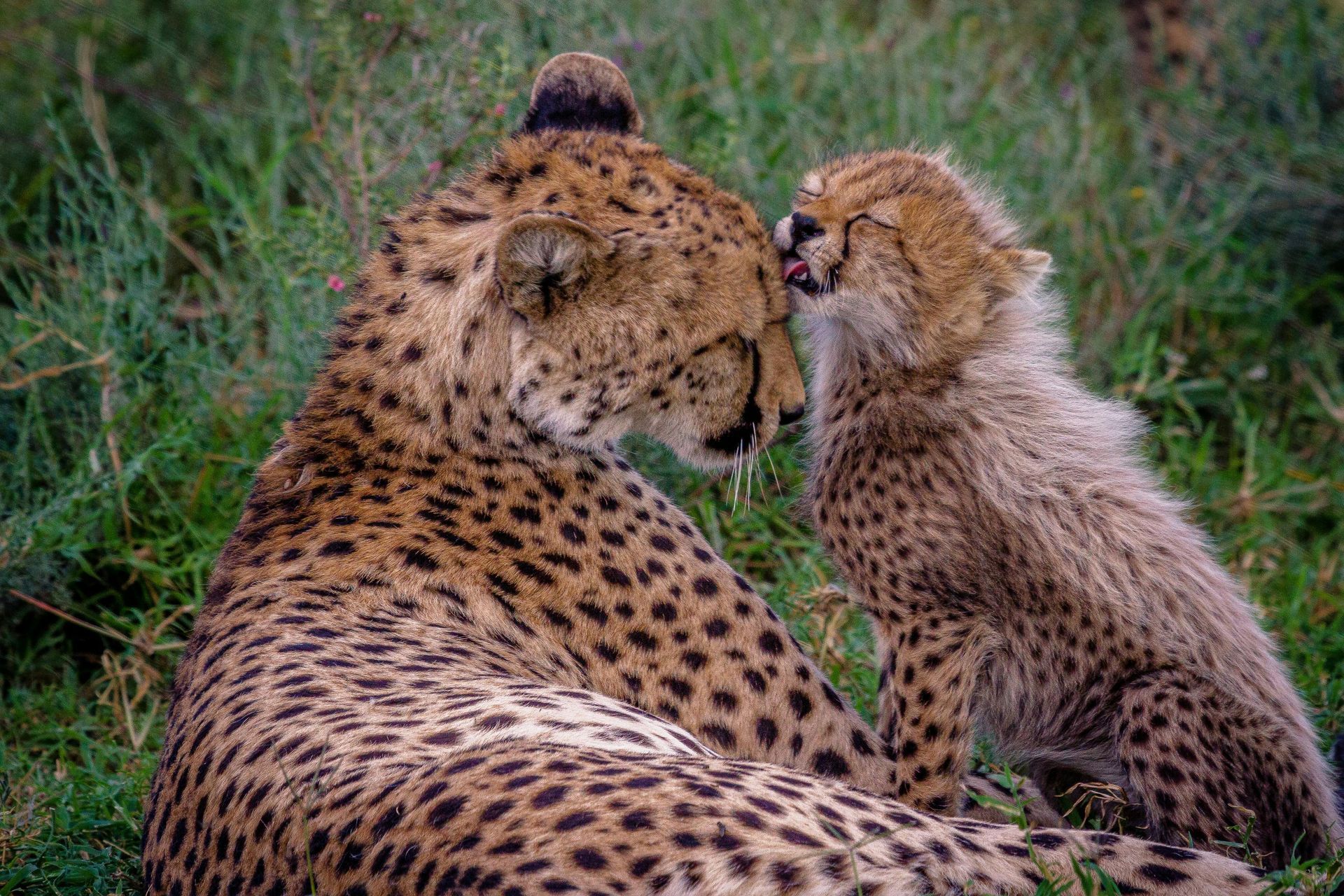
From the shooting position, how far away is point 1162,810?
2465mm

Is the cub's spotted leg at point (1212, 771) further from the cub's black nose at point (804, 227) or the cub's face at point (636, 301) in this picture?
the cub's black nose at point (804, 227)

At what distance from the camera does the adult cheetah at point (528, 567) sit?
1841mm

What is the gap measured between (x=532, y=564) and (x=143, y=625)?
1.39 metres

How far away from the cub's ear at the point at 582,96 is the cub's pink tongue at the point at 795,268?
1.25 ft

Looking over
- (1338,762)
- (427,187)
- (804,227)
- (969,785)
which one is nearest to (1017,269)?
(804,227)

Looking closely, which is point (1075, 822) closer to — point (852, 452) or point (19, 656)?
point (852, 452)

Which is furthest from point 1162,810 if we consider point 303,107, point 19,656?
point 303,107

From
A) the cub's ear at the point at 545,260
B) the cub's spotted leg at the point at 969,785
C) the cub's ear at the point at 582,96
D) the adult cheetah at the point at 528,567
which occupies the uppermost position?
the cub's ear at the point at 582,96

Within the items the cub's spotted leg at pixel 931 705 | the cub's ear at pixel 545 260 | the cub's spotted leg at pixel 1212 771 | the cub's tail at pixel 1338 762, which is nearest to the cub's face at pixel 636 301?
the cub's ear at pixel 545 260

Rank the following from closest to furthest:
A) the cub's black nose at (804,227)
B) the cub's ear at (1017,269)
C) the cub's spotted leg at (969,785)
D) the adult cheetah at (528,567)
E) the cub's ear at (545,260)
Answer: the adult cheetah at (528,567) → the cub's ear at (545,260) → the cub's spotted leg at (969,785) → the cub's black nose at (804,227) → the cub's ear at (1017,269)

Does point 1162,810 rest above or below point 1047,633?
below

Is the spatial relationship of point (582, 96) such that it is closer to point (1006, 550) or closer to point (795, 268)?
point (795, 268)

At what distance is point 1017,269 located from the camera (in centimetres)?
289

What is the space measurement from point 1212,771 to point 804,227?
1.19m
